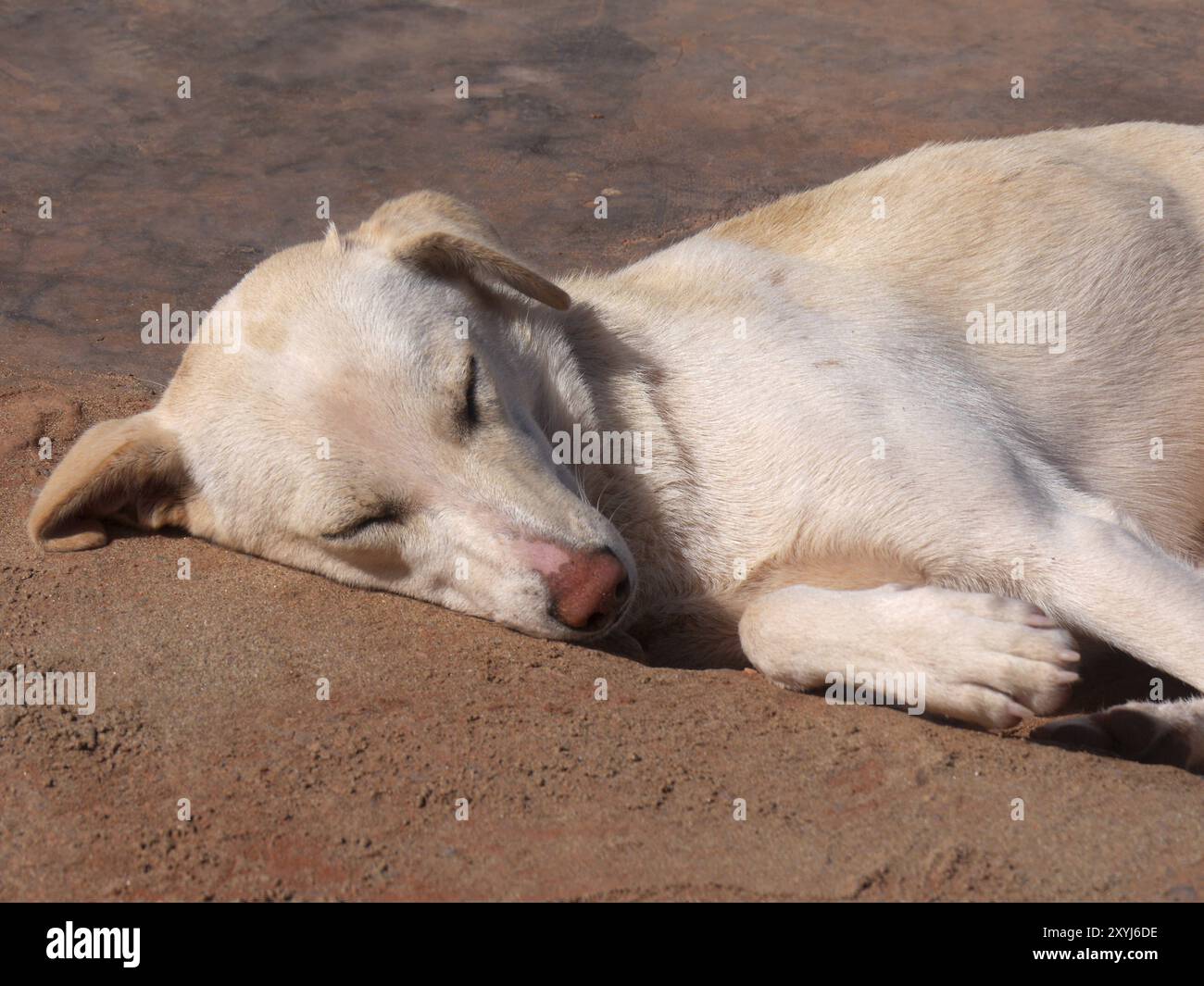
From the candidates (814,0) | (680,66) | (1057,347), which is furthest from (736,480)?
(814,0)

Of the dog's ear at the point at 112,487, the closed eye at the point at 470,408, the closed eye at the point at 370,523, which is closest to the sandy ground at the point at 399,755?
the dog's ear at the point at 112,487

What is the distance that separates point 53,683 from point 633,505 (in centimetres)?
164

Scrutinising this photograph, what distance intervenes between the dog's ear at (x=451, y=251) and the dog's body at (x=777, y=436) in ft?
0.03

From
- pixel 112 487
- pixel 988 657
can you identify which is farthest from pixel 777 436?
pixel 112 487

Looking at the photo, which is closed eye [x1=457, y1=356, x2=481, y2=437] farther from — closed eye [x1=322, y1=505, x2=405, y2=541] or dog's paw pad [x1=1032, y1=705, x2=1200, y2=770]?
dog's paw pad [x1=1032, y1=705, x2=1200, y2=770]

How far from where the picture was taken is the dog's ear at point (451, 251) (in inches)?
152

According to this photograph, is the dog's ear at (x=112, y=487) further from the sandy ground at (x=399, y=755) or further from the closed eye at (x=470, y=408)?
the closed eye at (x=470, y=408)

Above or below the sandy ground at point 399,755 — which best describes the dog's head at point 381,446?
above

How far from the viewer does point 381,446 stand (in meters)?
3.48

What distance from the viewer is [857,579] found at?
363cm

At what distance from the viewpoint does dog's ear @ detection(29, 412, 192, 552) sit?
12.6ft

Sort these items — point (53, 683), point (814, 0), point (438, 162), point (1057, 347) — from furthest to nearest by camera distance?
point (814, 0), point (438, 162), point (1057, 347), point (53, 683)

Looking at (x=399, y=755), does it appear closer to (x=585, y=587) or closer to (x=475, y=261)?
(x=585, y=587)

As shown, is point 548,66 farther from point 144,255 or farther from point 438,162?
point 144,255
